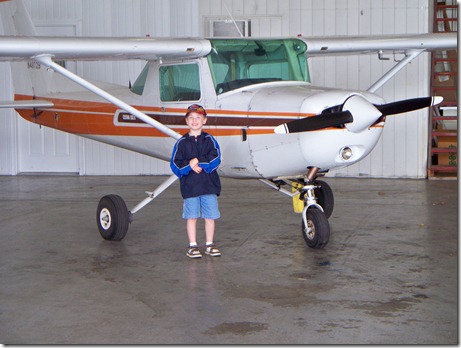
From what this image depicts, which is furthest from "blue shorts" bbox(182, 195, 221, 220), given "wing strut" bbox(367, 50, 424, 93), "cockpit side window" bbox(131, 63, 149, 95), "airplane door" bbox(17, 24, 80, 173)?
"airplane door" bbox(17, 24, 80, 173)

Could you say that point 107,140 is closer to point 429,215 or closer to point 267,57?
point 267,57

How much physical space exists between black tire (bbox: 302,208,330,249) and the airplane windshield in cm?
141

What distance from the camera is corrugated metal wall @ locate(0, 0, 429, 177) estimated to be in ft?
42.9

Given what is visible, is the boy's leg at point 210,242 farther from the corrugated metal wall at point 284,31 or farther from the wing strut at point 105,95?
the corrugated metal wall at point 284,31

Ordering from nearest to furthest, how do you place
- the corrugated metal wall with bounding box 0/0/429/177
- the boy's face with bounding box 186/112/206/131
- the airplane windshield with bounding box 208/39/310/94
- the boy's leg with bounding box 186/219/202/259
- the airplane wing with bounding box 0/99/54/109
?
the boy's face with bounding box 186/112/206/131 → the boy's leg with bounding box 186/219/202/259 → the airplane windshield with bounding box 208/39/310/94 → the airplane wing with bounding box 0/99/54/109 → the corrugated metal wall with bounding box 0/0/429/177

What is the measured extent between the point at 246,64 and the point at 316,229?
1794 millimetres

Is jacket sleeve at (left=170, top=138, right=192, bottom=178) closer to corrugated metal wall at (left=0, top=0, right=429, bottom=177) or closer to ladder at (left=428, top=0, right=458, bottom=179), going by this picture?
corrugated metal wall at (left=0, top=0, right=429, bottom=177)

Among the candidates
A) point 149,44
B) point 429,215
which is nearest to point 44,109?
point 149,44

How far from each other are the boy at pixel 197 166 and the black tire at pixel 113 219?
1058mm

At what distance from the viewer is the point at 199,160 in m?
6.75

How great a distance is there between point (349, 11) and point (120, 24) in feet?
13.4

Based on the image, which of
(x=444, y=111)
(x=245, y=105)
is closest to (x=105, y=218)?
(x=245, y=105)

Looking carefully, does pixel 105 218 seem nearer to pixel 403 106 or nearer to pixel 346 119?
pixel 346 119

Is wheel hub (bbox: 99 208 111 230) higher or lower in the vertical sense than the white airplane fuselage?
lower
